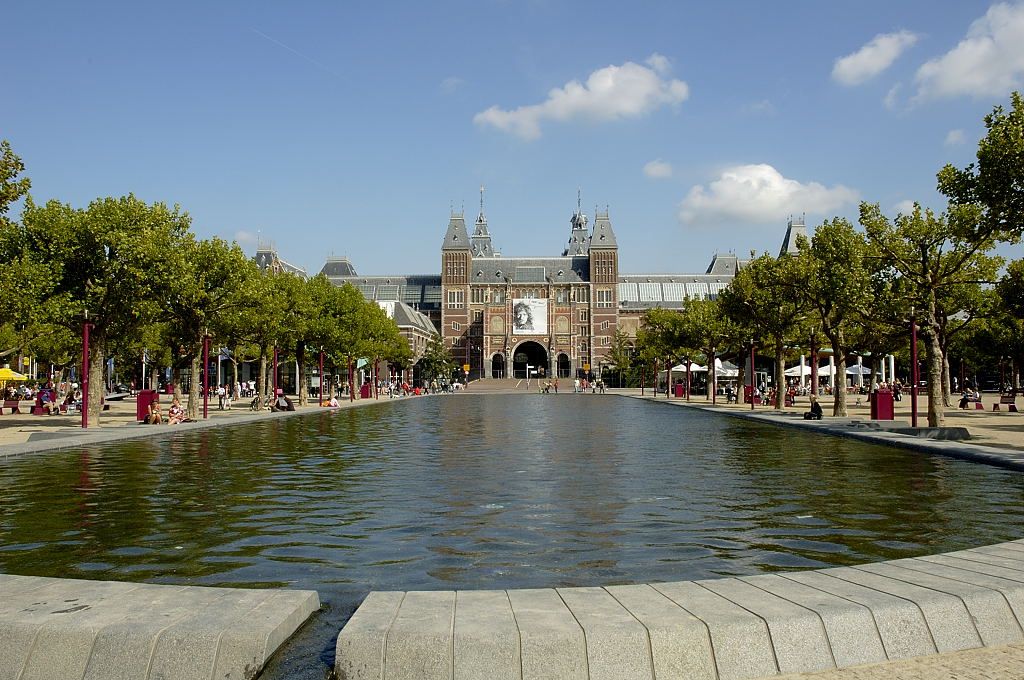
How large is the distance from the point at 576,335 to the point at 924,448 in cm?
13011

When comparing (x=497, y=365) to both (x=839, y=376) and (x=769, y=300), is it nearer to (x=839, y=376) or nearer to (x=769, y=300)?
(x=769, y=300)

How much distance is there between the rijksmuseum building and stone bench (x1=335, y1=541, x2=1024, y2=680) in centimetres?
13890

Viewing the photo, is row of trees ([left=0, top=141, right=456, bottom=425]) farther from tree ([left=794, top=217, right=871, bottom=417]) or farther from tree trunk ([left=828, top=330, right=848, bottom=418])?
tree trunk ([left=828, top=330, right=848, bottom=418])

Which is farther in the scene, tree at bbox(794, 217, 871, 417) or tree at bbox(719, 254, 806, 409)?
tree at bbox(719, 254, 806, 409)

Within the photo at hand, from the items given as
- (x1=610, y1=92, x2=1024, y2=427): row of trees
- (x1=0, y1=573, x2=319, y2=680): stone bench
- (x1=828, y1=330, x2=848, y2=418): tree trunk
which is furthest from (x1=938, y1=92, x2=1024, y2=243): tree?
(x1=0, y1=573, x2=319, y2=680): stone bench

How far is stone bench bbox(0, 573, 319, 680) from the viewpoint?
5.34 meters

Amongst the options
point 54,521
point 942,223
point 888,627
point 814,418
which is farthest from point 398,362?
point 888,627

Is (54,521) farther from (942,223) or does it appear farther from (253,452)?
(942,223)

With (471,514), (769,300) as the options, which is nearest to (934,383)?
(769,300)

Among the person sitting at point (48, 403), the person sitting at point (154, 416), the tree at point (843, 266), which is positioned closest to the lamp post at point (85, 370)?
the person sitting at point (154, 416)

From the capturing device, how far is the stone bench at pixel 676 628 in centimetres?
520

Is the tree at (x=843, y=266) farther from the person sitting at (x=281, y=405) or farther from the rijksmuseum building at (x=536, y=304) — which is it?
the rijksmuseum building at (x=536, y=304)

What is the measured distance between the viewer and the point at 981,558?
24.9 ft

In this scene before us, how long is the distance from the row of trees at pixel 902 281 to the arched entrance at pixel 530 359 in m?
90.5
